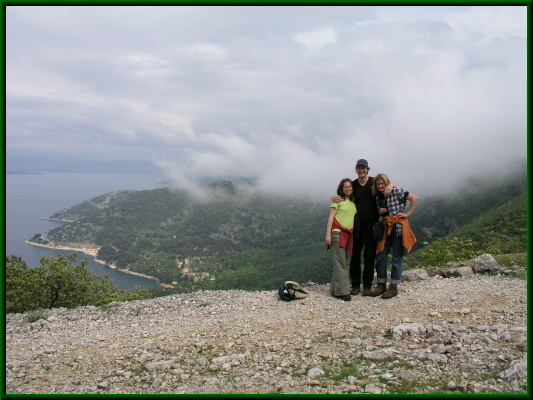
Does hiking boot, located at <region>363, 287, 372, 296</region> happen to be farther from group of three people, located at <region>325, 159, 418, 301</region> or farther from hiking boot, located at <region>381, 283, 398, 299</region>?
hiking boot, located at <region>381, 283, 398, 299</region>

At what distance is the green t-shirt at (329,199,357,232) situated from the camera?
9.06 m

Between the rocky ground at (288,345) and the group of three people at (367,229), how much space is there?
55 cm

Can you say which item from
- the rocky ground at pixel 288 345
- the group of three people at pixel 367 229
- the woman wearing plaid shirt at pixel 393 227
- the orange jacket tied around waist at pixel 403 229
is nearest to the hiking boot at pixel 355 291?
the group of three people at pixel 367 229

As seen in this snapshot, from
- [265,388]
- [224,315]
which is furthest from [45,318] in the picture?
[265,388]

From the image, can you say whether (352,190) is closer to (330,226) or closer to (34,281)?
(330,226)

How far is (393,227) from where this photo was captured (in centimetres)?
876

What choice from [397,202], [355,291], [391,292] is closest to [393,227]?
[397,202]

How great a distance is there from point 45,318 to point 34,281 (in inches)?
318

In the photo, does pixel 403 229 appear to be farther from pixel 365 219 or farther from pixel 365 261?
pixel 365 261

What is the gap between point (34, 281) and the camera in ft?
51.3

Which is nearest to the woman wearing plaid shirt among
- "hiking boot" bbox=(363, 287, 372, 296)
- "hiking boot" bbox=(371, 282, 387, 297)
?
"hiking boot" bbox=(371, 282, 387, 297)

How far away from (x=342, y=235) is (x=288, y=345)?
11.3ft

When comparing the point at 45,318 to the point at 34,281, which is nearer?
the point at 45,318

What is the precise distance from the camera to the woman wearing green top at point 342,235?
9062 millimetres
